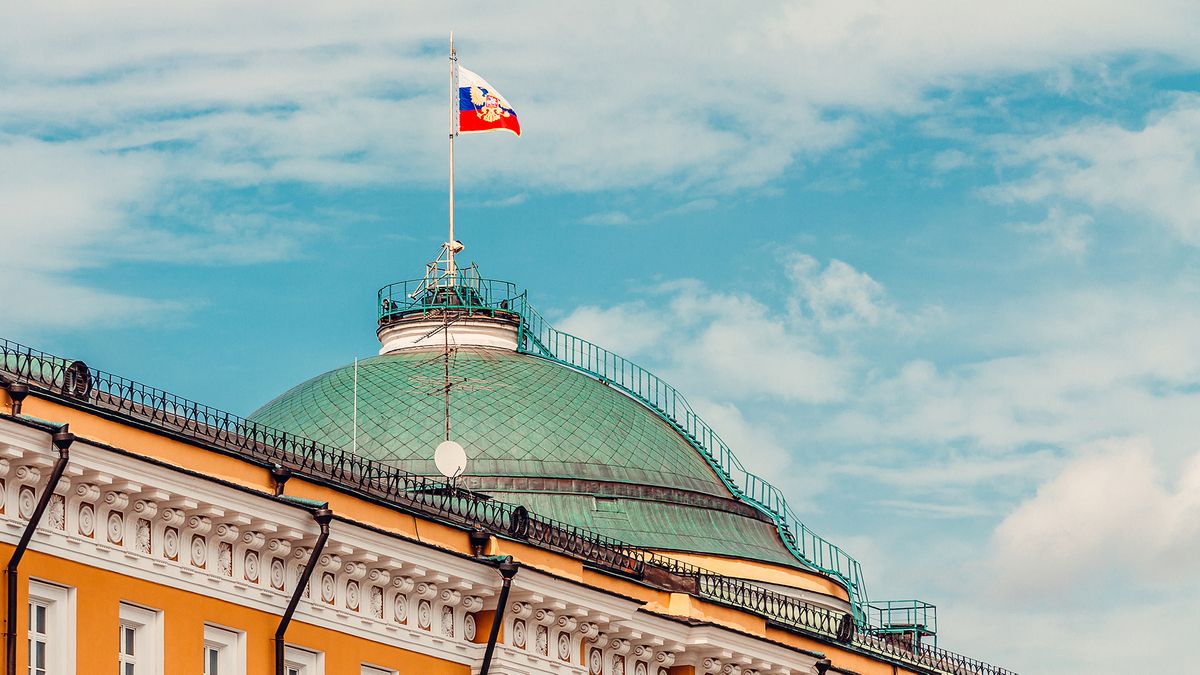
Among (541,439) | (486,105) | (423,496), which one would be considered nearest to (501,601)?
(423,496)

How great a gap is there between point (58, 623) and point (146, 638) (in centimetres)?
158

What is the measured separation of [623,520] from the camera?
156 ft

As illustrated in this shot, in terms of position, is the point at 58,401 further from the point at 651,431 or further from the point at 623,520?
the point at 651,431

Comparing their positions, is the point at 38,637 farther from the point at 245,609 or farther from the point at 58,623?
the point at 245,609

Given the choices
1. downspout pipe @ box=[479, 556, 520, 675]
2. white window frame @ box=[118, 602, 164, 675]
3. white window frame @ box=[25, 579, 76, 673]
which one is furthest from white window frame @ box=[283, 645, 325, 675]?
white window frame @ box=[25, 579, 76, 673]

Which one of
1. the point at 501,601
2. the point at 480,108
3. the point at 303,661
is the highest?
the point at 480,108

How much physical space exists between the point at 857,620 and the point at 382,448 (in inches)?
458

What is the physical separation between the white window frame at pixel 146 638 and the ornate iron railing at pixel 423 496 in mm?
2031

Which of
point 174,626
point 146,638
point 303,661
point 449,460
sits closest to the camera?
point 146,638

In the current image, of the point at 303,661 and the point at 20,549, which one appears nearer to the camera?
the point at 20,549

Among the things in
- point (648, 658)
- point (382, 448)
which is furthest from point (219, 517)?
point (382, 448)

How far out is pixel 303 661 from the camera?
31.1 meters

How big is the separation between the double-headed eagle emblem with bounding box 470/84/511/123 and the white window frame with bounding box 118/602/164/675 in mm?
20971

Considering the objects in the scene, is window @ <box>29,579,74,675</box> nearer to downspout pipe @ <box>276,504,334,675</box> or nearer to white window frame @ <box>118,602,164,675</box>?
white window frame @ <box>118,602,164,675</box>
